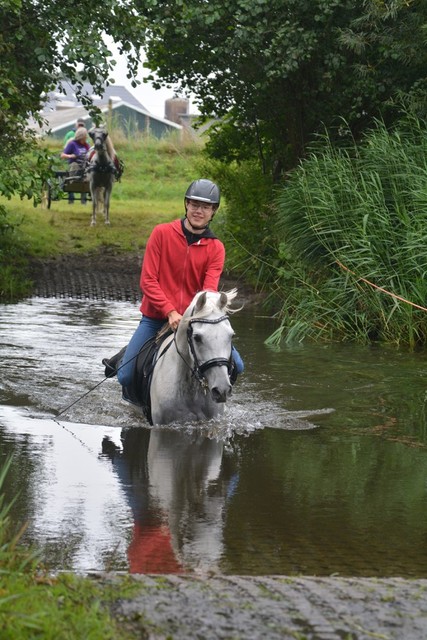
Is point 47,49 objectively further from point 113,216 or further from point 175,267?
point 113,216

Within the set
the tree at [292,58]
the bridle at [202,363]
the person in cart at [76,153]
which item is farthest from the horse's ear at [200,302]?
the person in cart at [76,153]

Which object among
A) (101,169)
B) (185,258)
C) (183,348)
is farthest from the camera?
(101,169)

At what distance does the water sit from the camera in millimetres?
6145

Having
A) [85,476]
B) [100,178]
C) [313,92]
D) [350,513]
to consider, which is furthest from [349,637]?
[100,178]

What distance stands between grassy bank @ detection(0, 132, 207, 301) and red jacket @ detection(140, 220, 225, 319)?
22.2 ft

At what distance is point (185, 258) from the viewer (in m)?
9.41

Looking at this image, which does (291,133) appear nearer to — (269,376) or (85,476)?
(269,376)

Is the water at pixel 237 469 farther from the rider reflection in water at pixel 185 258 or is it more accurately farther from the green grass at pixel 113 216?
the green grass at pixel 113 216

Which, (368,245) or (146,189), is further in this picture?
(146,189)

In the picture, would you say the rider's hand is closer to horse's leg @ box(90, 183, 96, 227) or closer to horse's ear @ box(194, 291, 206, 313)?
horse's ear @ box(194, 291, 206, 313)

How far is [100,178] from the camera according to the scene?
27.0 meters

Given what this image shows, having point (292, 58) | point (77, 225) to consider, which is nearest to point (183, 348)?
point (292, 58)

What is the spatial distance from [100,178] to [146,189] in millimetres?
9874

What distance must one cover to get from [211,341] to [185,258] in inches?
40.3
